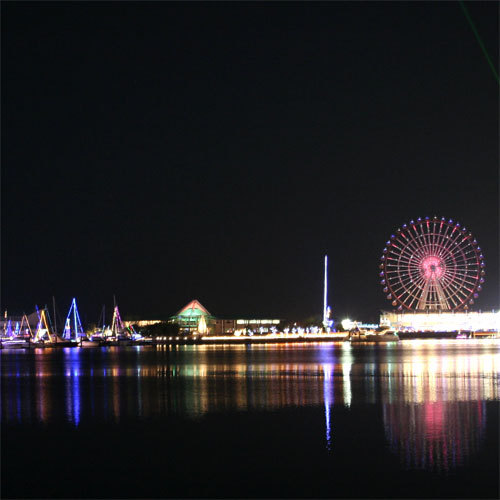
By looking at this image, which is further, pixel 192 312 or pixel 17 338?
pixel 192 312

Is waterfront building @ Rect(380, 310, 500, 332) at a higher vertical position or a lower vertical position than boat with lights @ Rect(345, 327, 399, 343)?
higher

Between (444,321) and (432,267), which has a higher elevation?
(432,267)

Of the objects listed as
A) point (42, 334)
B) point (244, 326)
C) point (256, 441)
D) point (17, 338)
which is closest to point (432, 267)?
point (42, 334)

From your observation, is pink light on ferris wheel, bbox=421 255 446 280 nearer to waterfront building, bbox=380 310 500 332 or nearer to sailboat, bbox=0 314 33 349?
waterfront building, bbox=380 310 500 332

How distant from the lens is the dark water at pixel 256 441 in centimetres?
1348

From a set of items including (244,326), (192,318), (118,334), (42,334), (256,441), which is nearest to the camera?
(256,441)

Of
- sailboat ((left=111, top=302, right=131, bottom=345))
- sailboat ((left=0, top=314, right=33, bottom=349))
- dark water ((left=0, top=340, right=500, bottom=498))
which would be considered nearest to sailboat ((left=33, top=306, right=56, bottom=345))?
sailboat ((left=0, top=314, right=33, bottom=349))

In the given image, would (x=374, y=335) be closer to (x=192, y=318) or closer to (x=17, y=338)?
(x=192, y=318)

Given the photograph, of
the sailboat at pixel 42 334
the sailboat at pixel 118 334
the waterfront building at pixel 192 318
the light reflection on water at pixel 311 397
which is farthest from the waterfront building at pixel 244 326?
the light reflection on water at pixel 311 397

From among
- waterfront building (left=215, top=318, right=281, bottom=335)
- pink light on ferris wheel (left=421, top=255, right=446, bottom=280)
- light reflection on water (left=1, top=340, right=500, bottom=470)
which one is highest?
pink light on ferris wheel (left=421, top=255, right=446, bottom=280)

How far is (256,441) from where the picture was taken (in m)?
17.7

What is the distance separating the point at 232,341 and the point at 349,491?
130 metres

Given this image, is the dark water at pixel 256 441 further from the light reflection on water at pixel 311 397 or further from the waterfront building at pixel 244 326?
the waterfront building at pixel 244 326

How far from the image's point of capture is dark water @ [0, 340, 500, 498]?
1348 cm
